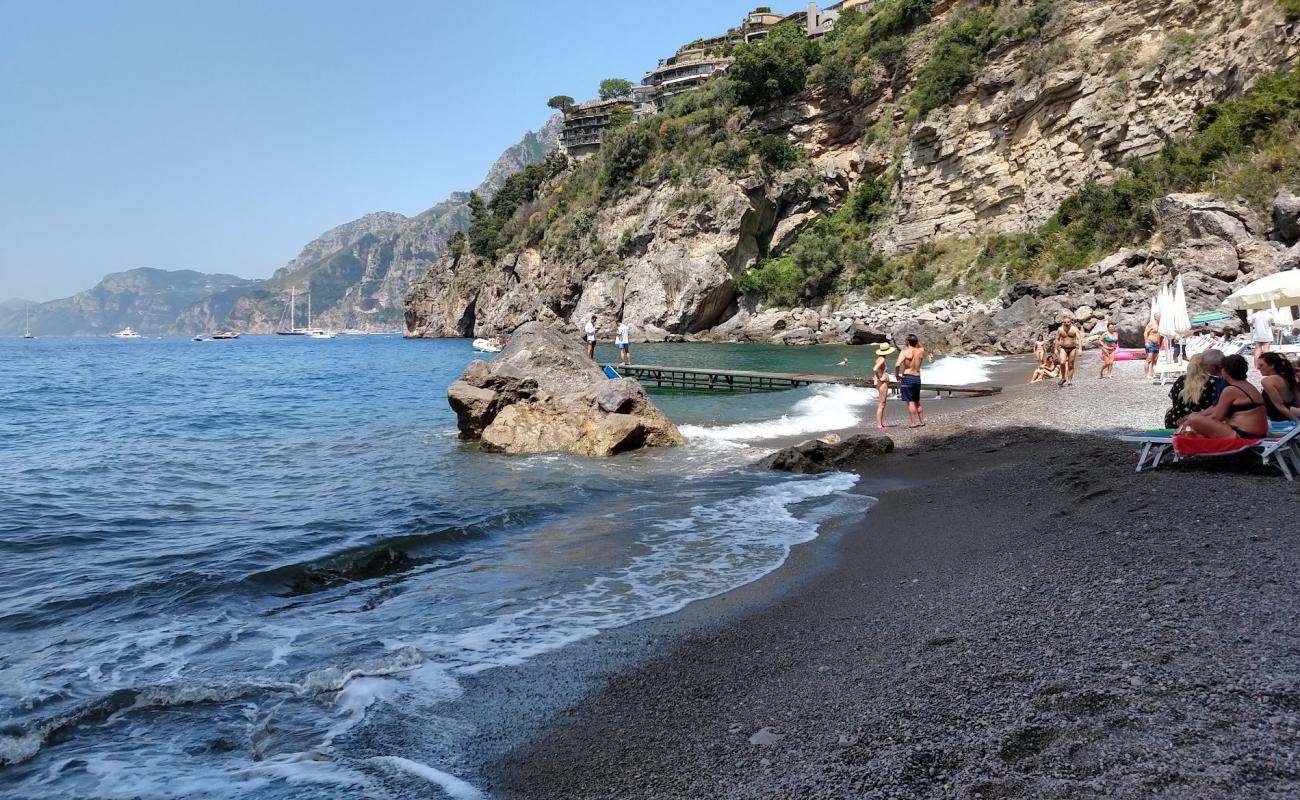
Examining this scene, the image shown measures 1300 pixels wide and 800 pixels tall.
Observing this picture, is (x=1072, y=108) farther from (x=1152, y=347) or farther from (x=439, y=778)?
(x=439, y=778)

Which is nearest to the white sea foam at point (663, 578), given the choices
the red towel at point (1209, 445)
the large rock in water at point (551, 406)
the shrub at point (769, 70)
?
the red towel at point (1209, 445)

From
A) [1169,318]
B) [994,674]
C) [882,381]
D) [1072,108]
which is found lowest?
[994,674]

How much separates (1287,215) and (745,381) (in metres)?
20.0

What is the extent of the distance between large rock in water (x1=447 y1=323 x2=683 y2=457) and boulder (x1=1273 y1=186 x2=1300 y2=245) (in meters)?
26.1

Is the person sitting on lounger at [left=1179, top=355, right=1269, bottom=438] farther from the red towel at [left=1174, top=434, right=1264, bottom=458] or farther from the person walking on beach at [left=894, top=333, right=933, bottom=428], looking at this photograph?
the person walking on beach at [left=894, top=333, right=933, bottom=428]

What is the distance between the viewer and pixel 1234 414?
8047 mm

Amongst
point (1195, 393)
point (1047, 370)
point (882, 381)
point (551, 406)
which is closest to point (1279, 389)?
point (1195, 393)

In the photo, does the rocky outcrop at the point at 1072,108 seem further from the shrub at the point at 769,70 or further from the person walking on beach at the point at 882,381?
the person walking on beach at the point at 882,381

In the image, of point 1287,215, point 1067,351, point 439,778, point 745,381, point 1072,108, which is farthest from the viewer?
point 1072,108

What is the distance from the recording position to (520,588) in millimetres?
7180

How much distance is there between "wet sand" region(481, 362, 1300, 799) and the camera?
121 inches

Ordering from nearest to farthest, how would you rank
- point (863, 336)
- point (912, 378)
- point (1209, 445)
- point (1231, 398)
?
point (1209, 445), point (1231, 398), point (912, 378), point (863, 336)

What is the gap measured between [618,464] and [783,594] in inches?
300

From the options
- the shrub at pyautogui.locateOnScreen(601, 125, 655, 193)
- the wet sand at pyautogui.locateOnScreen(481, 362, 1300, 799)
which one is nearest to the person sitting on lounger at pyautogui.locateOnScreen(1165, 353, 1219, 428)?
the wet sand at pyautogui.locateOnScreen(481, 362, 1300, 799)
